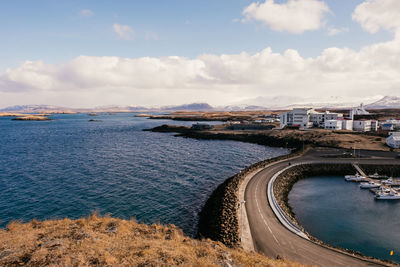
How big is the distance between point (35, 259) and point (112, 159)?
170ft

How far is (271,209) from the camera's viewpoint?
30.2 m

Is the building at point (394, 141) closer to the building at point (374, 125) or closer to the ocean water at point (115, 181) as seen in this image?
the ocean water at point (115, 181)

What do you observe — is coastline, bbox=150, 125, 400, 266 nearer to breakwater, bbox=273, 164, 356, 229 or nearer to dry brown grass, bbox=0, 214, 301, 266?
breakwater, bbox=273, 164, 356, 229

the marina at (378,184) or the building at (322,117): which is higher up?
the building at (322,117)

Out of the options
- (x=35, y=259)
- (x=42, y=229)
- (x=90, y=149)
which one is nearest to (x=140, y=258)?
(x=35, y=259)

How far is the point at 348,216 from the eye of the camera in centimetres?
3288

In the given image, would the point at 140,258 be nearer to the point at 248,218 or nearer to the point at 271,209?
the point at 248,218

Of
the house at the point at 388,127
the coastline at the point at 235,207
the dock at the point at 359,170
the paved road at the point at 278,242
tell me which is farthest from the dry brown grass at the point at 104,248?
the house at the point at 388,127

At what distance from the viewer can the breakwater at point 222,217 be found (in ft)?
79.0

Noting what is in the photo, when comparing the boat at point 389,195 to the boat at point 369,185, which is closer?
the boat at point 389,195

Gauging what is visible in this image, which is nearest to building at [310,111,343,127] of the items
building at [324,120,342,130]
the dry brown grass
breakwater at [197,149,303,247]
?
building at [324,120,342,130]

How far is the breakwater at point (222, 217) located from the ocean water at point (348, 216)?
10.2 meters

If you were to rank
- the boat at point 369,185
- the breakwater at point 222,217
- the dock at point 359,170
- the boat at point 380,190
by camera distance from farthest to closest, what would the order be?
the dock at point 359,170 → the boat at point 369,185 → the boat at point 380,190 → the breakwater at point 222,217

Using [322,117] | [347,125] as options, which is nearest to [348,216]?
[347,125]
